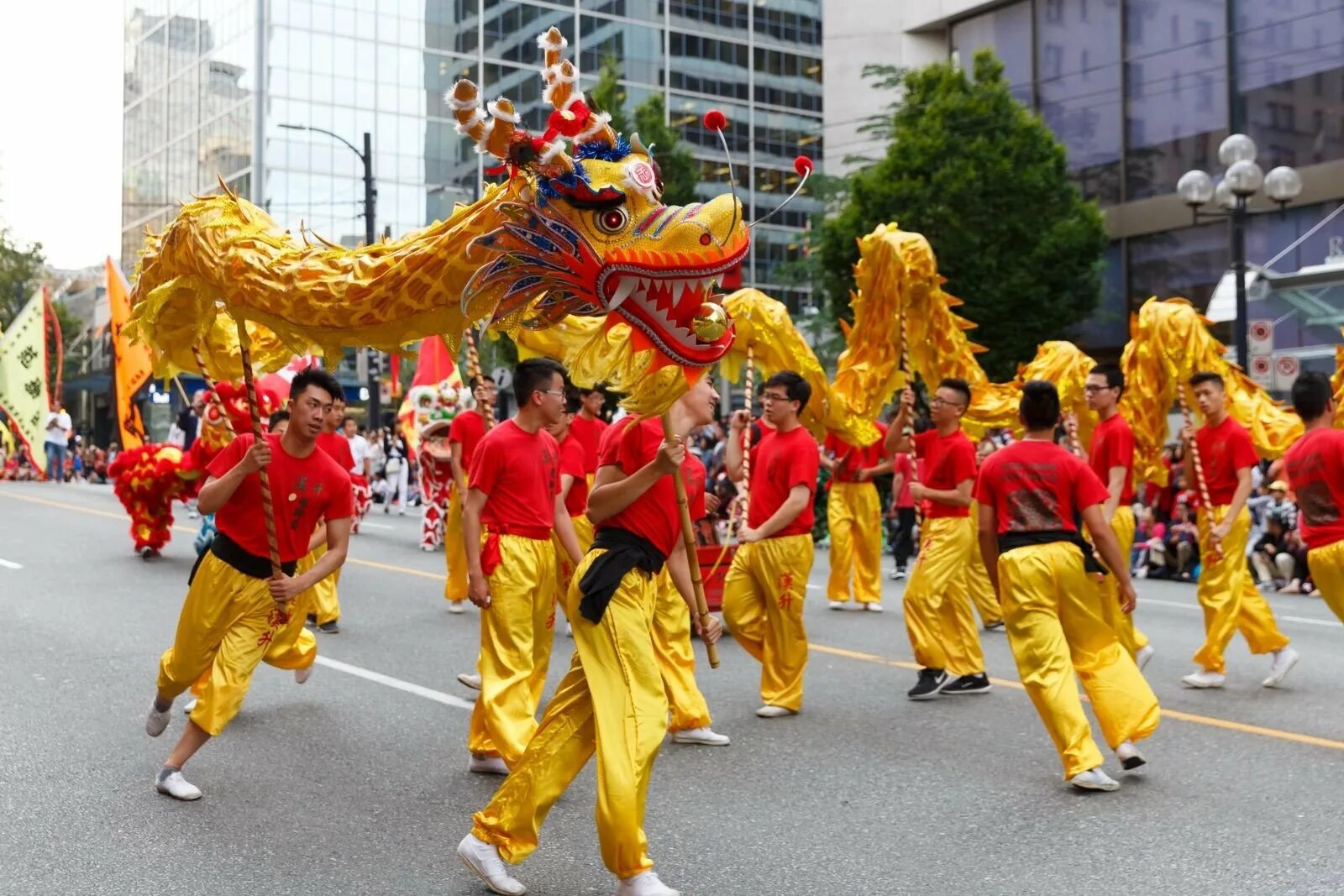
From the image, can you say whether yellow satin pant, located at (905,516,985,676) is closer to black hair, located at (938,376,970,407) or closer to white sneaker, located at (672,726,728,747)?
black hair, located at (938,376,970,407)

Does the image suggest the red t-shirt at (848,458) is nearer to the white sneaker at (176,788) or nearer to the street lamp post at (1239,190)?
the street lamp post at (1239,190)

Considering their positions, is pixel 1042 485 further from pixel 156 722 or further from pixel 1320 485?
pixel 156 722

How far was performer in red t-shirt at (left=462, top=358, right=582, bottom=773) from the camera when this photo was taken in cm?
598

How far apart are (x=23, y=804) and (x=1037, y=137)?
22.0 metres

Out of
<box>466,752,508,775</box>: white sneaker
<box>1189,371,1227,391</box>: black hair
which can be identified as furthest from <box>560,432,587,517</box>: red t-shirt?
<box>1189,371,1227,391</box>: black hair

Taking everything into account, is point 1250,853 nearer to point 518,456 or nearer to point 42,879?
point 518,456

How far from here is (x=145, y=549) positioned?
14.9 metres

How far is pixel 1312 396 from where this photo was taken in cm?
729

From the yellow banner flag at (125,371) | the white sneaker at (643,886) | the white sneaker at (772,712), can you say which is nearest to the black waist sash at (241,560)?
the white sneaker at (643,886)

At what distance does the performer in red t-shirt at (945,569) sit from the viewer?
26.2 feet

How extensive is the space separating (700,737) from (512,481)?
1653 millimetres

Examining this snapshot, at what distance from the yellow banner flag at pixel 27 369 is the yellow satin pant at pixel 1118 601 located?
2080 cm

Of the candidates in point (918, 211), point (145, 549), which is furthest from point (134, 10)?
point (145, 549)

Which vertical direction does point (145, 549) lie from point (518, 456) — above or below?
below
